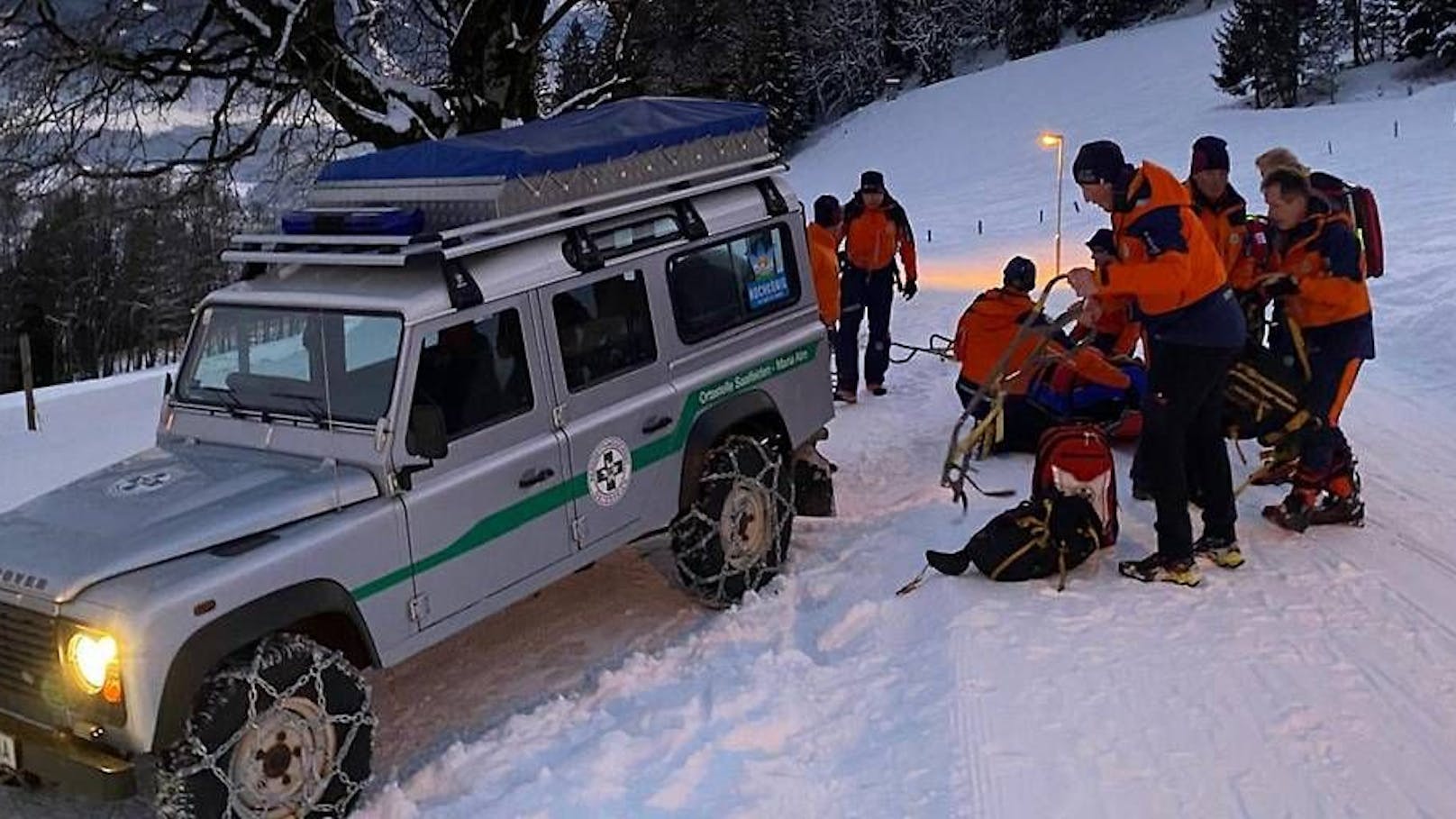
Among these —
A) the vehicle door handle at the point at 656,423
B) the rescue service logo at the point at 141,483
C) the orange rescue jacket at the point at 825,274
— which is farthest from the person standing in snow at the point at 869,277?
the rescue service logo at the point at 141,483

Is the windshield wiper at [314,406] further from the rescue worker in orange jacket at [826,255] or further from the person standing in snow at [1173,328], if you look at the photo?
the rescue worker in orange jacket at [826,255]

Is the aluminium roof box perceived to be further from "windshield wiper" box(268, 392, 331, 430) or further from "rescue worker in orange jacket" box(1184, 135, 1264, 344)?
"rescue worker in orange jacket" box(1184, 135, 1264, 344)

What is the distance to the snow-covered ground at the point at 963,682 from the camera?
4.61 m

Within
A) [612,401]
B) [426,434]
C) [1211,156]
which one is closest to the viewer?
[426,434]

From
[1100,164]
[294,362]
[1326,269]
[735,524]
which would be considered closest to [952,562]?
[735,524]

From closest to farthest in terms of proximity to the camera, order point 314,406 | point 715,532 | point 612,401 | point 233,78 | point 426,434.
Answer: point 426,434 → point 314,406 → point 612,401 → point 715,532 → point 233,78

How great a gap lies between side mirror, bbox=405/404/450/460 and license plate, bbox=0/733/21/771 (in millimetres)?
1658

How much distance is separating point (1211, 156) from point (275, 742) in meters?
6.05

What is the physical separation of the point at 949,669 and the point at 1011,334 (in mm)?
Result: 4092

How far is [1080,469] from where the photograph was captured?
6500 millimetres

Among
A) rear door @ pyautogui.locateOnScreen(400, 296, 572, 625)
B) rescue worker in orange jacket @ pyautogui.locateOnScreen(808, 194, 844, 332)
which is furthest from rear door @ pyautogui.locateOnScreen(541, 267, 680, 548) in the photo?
rescue worker in orange jacket @ pyautogui.locateOnScreen(808, 194, 844, 332)

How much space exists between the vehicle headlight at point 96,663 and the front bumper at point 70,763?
213 millimetres

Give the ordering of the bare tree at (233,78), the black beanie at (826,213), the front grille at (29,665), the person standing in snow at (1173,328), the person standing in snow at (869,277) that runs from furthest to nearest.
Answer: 1. the bare tree at (233,78)
2. the person standing in snow at (869,277)
3. the black beanie at (826,213)
4. the person standing in snow at (1173,328)
5. the front grille at (29,665)

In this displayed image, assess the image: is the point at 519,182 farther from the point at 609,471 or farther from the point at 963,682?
the point at 963,682
